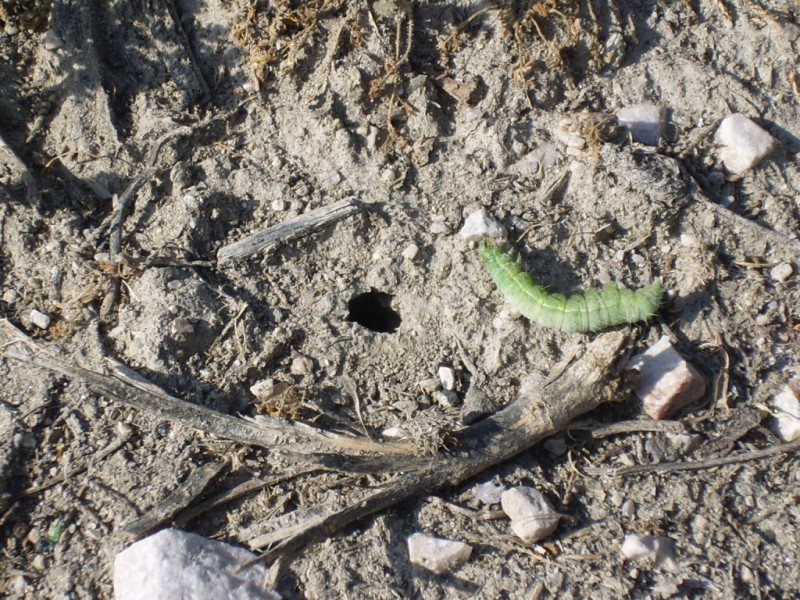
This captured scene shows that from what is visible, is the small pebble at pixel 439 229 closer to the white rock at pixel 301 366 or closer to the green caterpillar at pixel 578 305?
the green caterpillar at pixel 578 305

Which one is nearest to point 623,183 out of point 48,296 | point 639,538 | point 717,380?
point 717,380

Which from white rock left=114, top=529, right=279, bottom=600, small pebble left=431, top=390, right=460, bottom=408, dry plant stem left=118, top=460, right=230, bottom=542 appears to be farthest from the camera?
small pebble left=431, top=390, right=460, bottom=408

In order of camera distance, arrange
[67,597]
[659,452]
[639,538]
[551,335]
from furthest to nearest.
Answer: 1. [551,335]
2. [659,452]
3. [639,538]
4. [67,597]

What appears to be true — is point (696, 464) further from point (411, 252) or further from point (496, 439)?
point (411, 252)

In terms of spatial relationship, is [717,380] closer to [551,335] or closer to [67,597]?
[551,335]

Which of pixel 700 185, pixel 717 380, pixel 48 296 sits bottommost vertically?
pixel 717 380

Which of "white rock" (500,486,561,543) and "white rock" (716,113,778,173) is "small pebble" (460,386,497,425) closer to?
"white rock" (500,486,561,543)

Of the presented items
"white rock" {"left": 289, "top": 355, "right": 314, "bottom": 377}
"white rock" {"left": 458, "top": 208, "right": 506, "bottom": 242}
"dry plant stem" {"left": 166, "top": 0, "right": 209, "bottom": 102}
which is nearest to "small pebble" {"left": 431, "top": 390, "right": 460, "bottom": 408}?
"white rock" {"left": 289, "top": 355, "right": 314, "bottom": 377}
